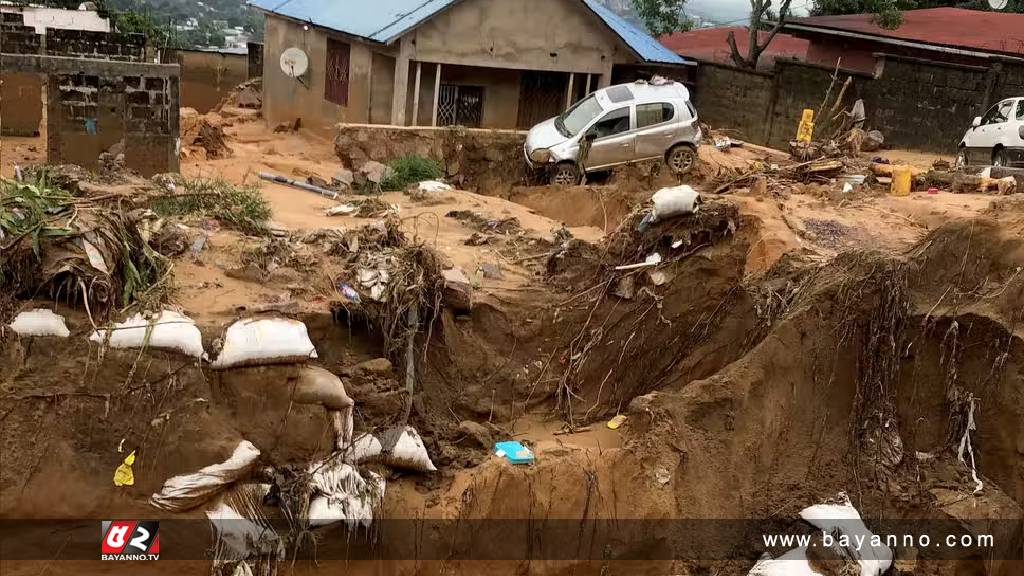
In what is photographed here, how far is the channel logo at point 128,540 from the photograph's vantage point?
695cm

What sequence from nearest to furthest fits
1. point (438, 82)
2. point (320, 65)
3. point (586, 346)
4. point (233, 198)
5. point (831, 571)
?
point (831, 571) → point (586, 346) → point (233, 198) → point (438, 82) → point (320, 65)

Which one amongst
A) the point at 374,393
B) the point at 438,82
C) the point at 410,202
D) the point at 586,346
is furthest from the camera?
the point at 438,82

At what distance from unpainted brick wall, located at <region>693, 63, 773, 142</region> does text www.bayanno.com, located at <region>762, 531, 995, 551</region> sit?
47.7 feet

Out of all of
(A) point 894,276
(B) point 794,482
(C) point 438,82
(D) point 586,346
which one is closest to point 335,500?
(D) point 586,346

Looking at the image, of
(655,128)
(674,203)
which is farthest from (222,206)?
(655,128)

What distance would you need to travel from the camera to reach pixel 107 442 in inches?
275

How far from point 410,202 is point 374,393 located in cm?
569

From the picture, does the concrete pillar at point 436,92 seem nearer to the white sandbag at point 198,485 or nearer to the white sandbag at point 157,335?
the white sandbag at point 157,335

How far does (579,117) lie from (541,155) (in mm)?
1002

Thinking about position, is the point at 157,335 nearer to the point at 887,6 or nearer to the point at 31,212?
the point at 31,212

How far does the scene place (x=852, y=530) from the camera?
781cm

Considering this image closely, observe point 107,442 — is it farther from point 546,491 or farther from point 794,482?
point 794,482

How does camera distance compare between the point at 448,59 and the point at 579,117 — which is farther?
the point at 448,59

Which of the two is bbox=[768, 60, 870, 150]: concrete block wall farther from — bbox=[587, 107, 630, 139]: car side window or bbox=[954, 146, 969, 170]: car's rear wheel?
bbox=[587, 107, 630, 139]: car side window
